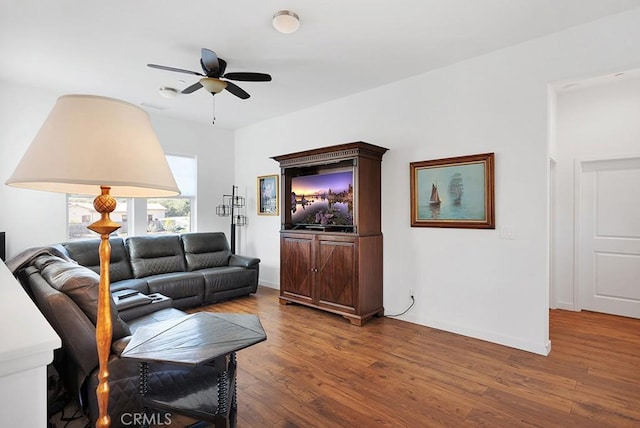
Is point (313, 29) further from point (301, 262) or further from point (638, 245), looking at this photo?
point (638, 245)

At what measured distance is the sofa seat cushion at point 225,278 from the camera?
4457 mm

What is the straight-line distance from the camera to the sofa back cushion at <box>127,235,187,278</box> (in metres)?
4.38

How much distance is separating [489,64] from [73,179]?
362 cm

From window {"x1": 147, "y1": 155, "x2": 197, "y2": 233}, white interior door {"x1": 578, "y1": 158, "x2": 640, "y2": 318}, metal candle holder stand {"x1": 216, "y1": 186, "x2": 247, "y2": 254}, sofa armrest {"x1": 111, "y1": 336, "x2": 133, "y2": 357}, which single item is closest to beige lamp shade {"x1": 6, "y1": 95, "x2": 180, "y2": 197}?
sofa armrest {"x1": 111, "y1": 336, "x2": 133, "y2": 357}

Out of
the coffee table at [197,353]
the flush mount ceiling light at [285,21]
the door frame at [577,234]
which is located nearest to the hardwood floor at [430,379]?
the coffee table at [197,353]

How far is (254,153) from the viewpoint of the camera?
5.86m

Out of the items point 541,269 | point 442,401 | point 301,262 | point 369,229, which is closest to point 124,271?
point 301,262

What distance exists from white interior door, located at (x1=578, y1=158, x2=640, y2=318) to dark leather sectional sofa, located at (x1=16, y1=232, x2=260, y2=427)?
4.57 metres

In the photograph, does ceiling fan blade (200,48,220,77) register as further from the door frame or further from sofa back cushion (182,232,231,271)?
the door frame

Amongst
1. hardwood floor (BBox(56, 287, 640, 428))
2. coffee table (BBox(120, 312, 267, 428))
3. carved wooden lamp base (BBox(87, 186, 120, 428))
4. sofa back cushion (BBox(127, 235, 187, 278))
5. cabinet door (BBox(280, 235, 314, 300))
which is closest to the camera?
carved wooden lamp base (BBox(87, 186, 120, 428))

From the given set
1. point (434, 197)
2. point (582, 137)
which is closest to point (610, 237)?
point (582, 137)

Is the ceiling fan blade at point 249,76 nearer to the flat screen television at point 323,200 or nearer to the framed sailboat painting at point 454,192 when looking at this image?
the flat screen television at point 323,200

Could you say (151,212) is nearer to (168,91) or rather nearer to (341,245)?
(168,91)

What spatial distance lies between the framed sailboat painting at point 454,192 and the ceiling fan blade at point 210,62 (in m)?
2.30
